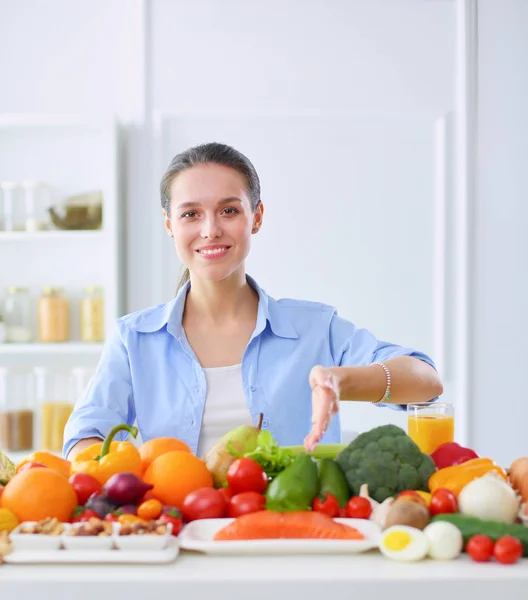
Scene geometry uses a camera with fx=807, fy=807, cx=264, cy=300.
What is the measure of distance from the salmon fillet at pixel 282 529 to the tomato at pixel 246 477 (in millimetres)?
89

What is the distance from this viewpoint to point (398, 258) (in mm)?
3285

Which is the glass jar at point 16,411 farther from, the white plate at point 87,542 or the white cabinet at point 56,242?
the white plate at point 87,542

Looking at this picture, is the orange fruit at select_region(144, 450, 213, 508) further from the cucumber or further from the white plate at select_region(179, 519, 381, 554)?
the cucumber

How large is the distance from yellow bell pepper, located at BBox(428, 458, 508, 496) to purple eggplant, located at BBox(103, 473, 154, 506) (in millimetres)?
380

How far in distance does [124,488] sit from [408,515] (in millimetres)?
349

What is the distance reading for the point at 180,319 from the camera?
1.89 metres

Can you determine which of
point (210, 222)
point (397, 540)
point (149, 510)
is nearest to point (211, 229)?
point (210, 222)

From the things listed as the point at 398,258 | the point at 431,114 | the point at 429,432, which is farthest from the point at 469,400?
the point at 429,432

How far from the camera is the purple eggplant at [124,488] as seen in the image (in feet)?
3.30

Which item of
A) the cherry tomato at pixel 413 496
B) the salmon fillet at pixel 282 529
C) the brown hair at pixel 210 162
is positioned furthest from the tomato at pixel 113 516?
the brown hair at pixel 210 162

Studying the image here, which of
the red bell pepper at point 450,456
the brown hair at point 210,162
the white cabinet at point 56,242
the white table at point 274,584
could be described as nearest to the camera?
the white table at point 274,584

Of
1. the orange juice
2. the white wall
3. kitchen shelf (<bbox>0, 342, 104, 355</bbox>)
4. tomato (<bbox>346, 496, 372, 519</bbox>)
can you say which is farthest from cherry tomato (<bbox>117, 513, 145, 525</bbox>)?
the white wall

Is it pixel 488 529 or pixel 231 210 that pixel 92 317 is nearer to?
pixel 231 210

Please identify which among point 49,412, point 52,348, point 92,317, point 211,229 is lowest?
point 49,412
